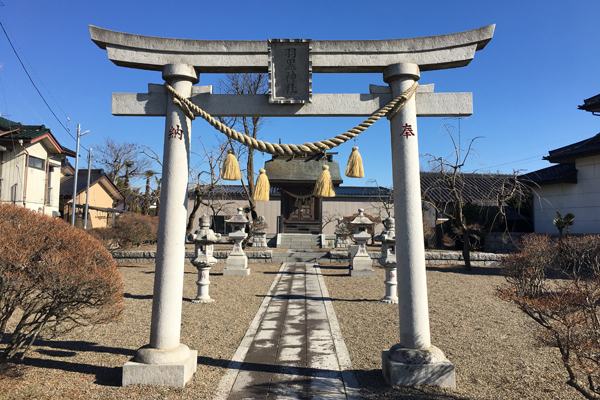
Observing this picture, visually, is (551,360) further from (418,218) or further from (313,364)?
(313,364)

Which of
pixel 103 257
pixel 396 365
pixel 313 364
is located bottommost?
pixel 313 364

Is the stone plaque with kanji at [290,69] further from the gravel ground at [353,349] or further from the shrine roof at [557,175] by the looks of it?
the shrine roof at [557,175]

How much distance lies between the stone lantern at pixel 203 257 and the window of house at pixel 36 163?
13.7m

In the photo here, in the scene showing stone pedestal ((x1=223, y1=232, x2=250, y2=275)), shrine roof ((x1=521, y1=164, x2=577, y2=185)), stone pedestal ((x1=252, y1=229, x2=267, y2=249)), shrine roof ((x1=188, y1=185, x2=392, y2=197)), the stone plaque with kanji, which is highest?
shrine roof ((x1=188, y1=185, x2=392, y2=197))

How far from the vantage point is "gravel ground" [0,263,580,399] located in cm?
339

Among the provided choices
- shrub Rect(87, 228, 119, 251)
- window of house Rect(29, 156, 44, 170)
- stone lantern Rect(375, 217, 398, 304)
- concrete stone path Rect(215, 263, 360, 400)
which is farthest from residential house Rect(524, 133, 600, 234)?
window of house Rect(29, 156, 44, 170)

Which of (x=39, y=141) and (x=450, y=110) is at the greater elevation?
(x=39, y=141)

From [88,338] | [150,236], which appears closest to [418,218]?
[88,338]

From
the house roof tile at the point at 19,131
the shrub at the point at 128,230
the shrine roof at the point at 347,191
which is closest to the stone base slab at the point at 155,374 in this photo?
the shrub at the point at 128,230

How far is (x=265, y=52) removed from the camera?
3895 millimetres

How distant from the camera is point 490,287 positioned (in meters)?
9.77

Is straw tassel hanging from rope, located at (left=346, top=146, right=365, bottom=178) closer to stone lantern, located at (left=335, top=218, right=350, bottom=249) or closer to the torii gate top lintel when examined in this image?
the torii gate top lintel

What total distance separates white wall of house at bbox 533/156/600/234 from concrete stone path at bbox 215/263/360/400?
11.9m

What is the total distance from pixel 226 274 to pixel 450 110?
9852 mm
